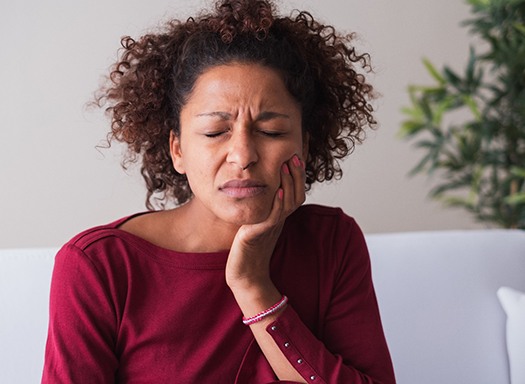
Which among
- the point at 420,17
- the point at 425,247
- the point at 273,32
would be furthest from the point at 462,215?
the point at 273,32

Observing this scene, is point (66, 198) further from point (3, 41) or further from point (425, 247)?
point (425, 247)

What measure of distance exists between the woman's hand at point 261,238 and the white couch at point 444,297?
643 mm

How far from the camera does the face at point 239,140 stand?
4.75 ft

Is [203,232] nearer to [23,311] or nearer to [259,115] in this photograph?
[259,115]

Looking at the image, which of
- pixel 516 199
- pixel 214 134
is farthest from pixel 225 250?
pixel 516 199

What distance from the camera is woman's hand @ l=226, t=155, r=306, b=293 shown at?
→ 1.51 meters

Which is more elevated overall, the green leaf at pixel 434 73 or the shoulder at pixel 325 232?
the green leaf at pixel 434 73

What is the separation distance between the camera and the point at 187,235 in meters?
1.63

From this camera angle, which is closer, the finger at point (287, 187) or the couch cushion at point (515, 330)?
the finger at point (287, 187)

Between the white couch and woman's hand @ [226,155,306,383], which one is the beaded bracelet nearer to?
woman's hand @ [226,155,306,383]

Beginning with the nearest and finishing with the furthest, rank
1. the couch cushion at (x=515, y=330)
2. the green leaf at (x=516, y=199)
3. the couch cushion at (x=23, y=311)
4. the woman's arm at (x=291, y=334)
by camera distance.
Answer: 1. the woman's arm at (x=291, y=334)
2. the couch cushion at (x=23, y=311)
3. the couch cushion at (x=515, y=330)
4. the green leaf at (x=516, y=199)

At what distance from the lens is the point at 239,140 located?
1437mm

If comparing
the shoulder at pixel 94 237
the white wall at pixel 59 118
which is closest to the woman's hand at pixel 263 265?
the shoulder at pixel 94 237

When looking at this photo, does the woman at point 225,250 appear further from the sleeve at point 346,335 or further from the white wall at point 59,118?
the white wall at point 59,118
